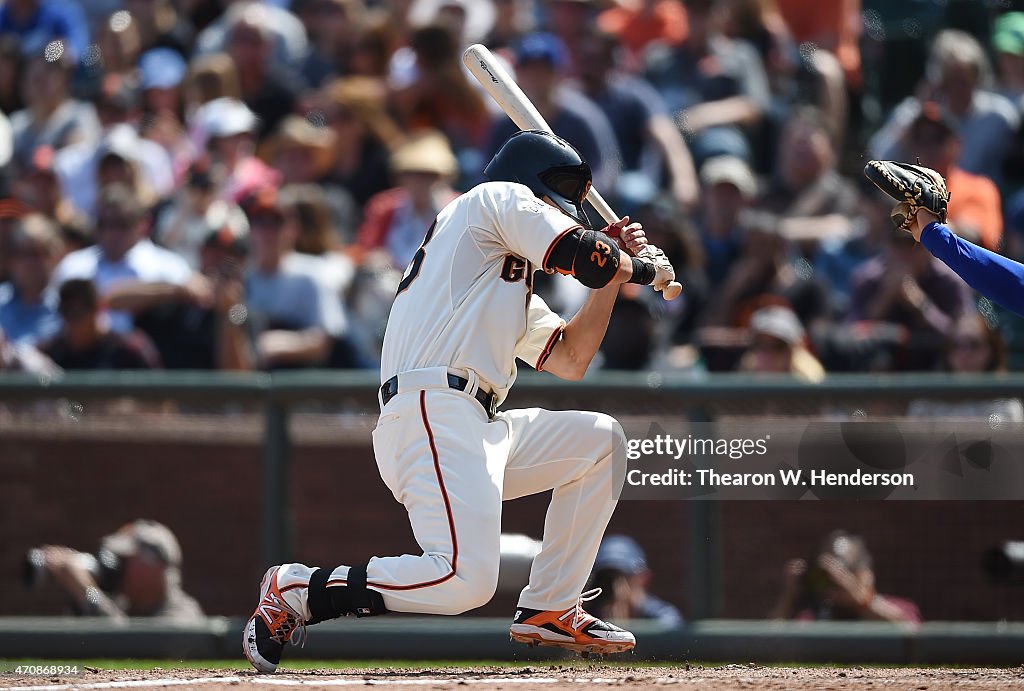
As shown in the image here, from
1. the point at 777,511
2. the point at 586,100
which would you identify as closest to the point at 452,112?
the point at 586,100

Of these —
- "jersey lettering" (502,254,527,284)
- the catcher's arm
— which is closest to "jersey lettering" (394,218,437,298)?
"jersey lettering" (502,254,527,284)

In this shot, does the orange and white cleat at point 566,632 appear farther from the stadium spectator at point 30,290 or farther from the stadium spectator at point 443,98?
the stadium spectator at point 443,98

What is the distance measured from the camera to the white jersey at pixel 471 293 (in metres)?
4.25

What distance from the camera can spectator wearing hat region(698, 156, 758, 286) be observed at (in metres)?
7.48

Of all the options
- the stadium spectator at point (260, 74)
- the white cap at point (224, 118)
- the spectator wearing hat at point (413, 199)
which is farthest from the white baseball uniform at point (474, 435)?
the stadium spectator at point (260, 74)

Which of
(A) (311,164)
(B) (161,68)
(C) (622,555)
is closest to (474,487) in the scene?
(C) (622,555)

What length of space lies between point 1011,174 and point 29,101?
19.0ft

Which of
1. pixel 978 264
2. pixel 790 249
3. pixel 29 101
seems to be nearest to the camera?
pixel 978 264

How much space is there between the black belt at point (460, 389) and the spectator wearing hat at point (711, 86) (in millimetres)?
4069

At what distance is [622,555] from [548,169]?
6.90 feet

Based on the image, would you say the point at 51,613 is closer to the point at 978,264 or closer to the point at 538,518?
→ the point at 538,518

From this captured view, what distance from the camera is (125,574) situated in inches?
239

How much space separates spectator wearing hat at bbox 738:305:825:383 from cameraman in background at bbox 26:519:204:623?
2581 millimetres

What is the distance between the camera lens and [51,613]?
6.11 m
